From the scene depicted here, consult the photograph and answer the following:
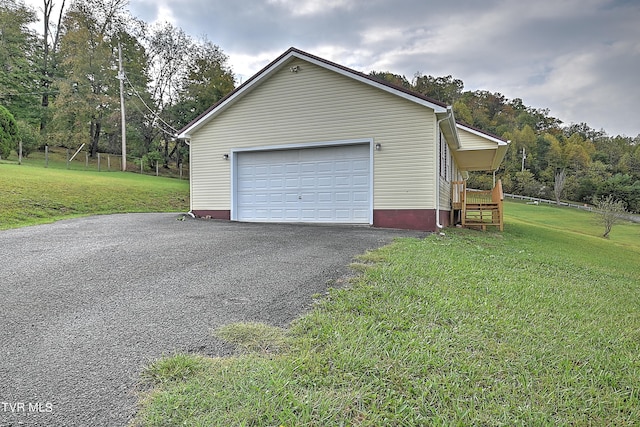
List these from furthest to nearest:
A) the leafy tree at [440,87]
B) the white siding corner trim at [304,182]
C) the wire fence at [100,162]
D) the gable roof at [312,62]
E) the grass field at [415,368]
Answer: the leafy tree at [440,87] < the wire fence at [100,162] < the white siding corner trim at [304,182] < the gable roof at [312,62] < the grass field at [415,368]

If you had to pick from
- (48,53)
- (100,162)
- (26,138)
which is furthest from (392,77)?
(26,138)

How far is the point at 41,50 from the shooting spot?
3328 cm

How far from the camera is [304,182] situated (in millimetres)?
10547

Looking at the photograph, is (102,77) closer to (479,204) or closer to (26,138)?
(26,138)

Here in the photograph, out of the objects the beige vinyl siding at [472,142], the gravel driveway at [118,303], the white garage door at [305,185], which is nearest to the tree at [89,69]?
the white garage door at [305,185]

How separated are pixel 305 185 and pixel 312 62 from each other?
11.7ft

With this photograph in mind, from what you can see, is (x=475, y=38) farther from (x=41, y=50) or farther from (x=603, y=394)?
(x=41, y=50)

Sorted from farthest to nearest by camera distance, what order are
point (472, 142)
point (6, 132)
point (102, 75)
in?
point (102, 75)
point (6, 132)
point (472, 142)

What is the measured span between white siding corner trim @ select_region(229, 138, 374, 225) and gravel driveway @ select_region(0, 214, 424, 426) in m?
3.63

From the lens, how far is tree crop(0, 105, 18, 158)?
64.9ft

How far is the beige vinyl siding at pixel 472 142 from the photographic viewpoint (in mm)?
13406

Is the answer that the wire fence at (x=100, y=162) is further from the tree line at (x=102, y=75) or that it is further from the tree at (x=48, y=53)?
the tree at (x=48, y=53)

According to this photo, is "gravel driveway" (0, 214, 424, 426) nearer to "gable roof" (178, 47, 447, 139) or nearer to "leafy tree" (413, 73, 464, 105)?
"gable roof" (178, 47, 447, 139)

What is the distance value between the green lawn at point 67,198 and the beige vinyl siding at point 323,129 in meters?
4.37
